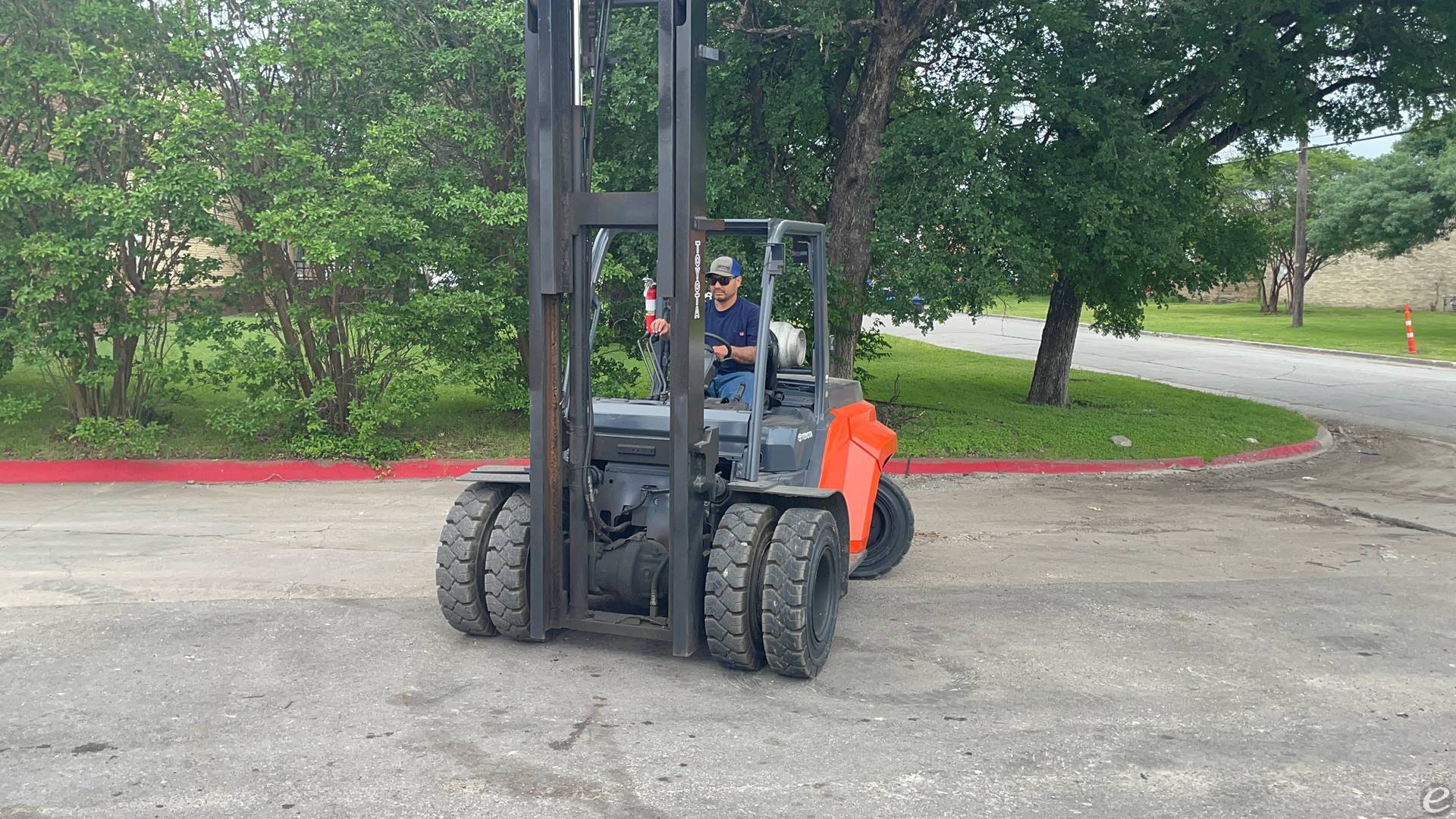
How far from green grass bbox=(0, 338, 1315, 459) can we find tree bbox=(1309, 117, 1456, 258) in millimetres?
25548

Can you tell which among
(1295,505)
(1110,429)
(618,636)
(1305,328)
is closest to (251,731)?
(618,636)

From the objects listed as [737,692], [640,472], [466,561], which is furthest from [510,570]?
[737,692]

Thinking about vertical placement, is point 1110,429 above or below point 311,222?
below

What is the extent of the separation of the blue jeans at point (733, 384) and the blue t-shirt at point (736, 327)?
0.05m

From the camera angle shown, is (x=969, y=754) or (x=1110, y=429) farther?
(x=1110, y=429)

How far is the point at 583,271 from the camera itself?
20.6ft

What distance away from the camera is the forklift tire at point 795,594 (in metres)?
5.97

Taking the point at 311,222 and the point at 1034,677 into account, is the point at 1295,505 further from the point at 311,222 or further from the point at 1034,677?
the point at 311,222

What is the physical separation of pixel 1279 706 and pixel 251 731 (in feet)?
15.4

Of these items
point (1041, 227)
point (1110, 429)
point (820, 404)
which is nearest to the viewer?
point (820, 404)

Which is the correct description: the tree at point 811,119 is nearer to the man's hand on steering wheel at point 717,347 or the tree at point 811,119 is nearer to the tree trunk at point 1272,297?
the man's hand on steering wheel at point 717,347

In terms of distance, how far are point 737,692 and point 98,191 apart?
8.14 m

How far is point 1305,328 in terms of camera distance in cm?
4125

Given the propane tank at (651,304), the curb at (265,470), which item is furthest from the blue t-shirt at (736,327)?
the curb at (265,470)
